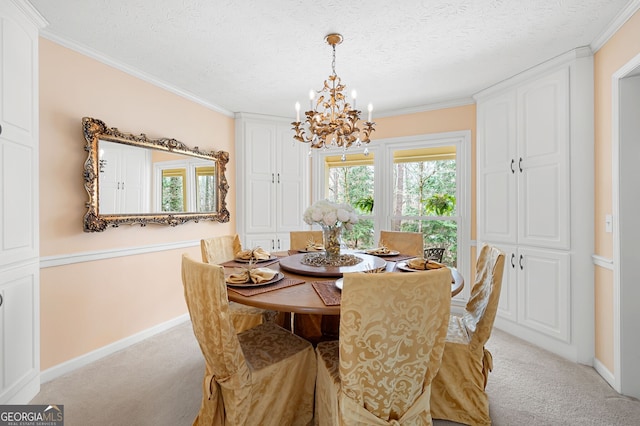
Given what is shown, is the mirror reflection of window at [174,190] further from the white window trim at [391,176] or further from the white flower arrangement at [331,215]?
the white window trim at [391,176]

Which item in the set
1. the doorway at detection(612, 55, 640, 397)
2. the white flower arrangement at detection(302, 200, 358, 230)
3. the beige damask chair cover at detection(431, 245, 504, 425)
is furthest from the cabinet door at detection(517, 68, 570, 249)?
the white flower arrangement at detection(302, 200, 358, 230)

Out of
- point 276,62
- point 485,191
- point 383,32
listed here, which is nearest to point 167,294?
point 276,62

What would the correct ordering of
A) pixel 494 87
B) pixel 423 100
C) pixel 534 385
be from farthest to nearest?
pixel 423 100 < pixel 494 87 < pixel 534 385

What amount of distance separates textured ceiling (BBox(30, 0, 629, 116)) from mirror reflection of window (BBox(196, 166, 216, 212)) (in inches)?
37.3

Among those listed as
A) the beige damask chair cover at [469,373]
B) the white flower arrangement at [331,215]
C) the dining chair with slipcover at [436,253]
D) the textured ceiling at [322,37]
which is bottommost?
the beige damask chair cover at [469,373]

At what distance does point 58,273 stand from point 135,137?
4.22 feet

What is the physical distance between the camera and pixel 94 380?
2.16 metres

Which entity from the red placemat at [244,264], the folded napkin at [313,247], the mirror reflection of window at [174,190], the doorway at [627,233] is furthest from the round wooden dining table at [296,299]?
the mirror reflection of window at [174,190]

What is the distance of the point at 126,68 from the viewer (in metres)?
2.72

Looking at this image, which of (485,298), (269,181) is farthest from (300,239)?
(485,298)

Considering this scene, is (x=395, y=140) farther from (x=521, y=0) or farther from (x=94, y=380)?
(x=94, y=380)

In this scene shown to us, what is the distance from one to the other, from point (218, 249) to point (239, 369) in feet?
4.33

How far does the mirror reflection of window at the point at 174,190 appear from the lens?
3.10 m

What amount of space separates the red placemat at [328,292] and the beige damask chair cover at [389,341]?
238mm
